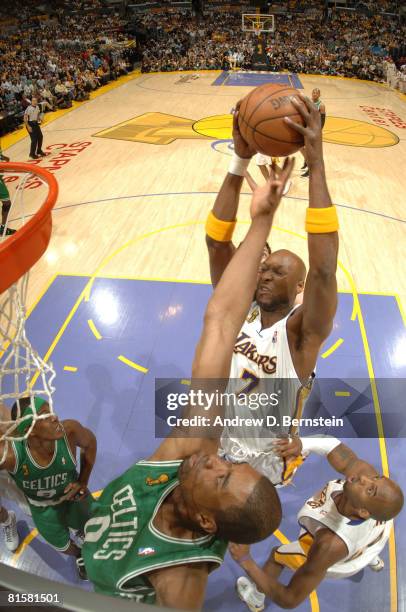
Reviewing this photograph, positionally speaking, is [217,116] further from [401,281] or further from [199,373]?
[199,373]

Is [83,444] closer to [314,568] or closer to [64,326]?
[314,568]

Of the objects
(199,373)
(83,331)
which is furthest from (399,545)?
(83,331)

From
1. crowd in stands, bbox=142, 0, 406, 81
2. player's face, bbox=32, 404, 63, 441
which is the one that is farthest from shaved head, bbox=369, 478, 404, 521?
crowd in stands, bbox=142, 0, 406, 81

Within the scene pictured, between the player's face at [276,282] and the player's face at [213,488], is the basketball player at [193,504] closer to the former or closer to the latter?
the player's face at [213,488]

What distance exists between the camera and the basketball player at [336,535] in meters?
2.29

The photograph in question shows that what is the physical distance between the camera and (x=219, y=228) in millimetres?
2102

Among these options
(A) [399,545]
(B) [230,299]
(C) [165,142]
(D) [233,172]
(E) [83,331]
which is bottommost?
(A) [399,545]

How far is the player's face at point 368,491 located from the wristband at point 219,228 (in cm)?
149

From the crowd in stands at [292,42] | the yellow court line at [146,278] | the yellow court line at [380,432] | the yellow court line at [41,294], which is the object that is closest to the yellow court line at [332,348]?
the yellow court line at [380,432]

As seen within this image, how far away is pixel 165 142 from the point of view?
1184cm

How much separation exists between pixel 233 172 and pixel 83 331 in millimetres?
3654

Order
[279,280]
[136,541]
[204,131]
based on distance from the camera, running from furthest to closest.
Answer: [204,131] → [279,280] → [136,541]

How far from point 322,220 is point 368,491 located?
4.88 ft

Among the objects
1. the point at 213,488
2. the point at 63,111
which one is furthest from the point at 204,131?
the point at 213,488
